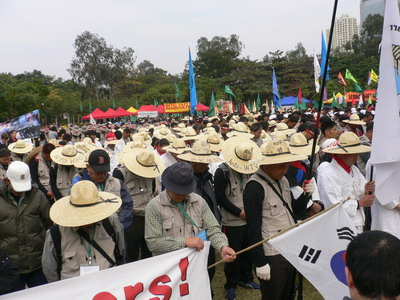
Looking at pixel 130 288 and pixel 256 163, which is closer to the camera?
pixel 130 288

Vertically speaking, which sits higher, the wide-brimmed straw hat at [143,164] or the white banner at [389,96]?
the white banner at [389,96]

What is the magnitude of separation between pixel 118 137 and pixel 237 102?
145 ft

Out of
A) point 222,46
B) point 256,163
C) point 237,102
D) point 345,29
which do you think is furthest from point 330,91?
point 345,29

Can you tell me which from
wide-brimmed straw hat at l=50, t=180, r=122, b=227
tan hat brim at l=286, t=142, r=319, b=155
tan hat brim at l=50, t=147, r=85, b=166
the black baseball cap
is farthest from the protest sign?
wide-brimmed straw hat at l=50, t=180, r=122, b=227

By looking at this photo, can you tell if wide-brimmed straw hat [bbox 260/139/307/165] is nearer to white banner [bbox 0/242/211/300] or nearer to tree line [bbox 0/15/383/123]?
white banner [bbox 0/242/211/300]

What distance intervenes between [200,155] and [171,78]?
77587mm

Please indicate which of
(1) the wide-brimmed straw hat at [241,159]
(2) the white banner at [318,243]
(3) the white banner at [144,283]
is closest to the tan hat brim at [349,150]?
(1) the wide-brimmed straw hat at [241,159]

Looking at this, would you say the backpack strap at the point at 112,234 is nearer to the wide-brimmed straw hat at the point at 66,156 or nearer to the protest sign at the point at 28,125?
the wide-brimmed straw hat at the point at 66,156

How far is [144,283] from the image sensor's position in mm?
2805

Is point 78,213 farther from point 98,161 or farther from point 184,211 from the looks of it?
point 98,161

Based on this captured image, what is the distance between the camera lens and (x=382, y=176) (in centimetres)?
315

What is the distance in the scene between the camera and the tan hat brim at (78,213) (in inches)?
114

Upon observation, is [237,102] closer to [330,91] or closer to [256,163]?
[330,91]

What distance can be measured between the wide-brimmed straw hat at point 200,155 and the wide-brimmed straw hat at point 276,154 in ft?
3.15
